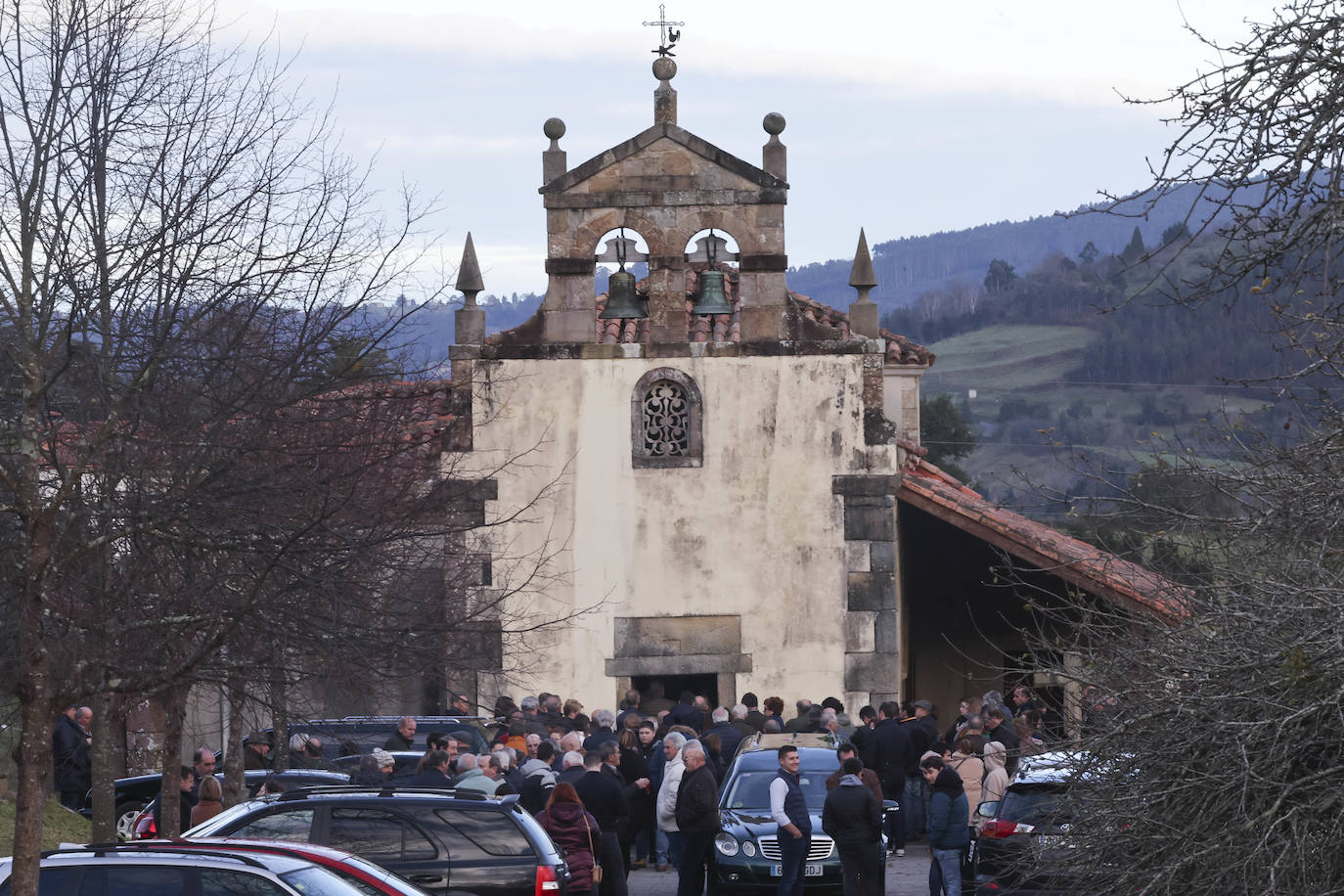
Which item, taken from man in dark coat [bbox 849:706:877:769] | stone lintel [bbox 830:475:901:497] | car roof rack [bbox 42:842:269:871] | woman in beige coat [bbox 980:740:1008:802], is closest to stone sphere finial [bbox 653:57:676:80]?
stone lintel [bbox 830:475:901:497]

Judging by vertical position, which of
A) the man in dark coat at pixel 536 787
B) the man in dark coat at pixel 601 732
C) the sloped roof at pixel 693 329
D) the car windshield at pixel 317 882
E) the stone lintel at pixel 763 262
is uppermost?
the stone lintel at pixel 763 262

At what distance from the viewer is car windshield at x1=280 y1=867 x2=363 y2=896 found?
36.5 feet

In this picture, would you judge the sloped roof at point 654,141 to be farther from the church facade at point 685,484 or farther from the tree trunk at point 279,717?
the tree trunk at point 279,717

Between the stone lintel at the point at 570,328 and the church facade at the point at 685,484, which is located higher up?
the stone lintel at the point at 570,328

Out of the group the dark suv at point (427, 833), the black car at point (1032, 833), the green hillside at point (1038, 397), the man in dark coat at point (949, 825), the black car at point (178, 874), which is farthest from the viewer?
the green hillside at point (1038, 397)

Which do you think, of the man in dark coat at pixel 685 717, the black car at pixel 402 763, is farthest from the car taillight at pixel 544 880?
the man in dark coat at pixel 685 717

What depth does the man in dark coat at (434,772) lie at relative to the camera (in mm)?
16584

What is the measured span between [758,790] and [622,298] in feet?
24.8

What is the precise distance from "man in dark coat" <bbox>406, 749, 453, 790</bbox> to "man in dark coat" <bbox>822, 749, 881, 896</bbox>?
11.1ft

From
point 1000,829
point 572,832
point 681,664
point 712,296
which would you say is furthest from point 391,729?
point 1000,829

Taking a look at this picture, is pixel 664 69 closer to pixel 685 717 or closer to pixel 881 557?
pixel 881 557

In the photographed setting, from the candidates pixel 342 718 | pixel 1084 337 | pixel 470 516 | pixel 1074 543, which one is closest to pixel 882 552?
pixel 1074 543

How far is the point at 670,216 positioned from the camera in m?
23.6

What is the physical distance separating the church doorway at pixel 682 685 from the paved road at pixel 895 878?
344 centimetres
